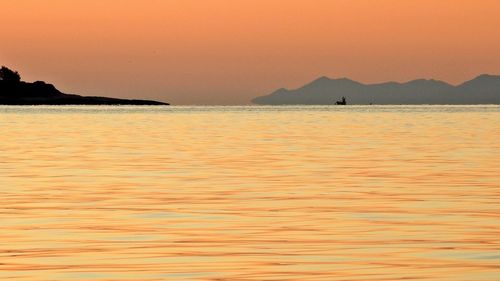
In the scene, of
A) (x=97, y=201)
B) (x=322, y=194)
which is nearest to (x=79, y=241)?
(x=97, y=201)

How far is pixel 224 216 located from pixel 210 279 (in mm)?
8916

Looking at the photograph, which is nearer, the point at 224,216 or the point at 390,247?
the point at 390,247

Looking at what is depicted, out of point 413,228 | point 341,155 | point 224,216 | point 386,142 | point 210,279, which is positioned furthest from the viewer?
point 386,142

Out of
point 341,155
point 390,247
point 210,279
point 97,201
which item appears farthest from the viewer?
point 341,155

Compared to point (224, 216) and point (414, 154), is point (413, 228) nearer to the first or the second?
point (224, 216)

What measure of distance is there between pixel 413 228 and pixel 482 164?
22062mm

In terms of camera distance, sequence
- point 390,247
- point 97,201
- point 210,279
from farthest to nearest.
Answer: point 97,201, point 390,247, point 210,279

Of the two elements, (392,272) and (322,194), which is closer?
(392,272)

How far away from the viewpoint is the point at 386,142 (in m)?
70.5

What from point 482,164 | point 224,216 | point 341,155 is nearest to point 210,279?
point 224,216

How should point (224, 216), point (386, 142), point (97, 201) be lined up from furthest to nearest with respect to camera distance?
point (386, 142)
point (97, 201)
point (224, 216)

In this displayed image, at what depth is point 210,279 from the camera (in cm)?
1973

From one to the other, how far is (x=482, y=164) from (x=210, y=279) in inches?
1156

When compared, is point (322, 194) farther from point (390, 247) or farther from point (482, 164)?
point (482, 164)
